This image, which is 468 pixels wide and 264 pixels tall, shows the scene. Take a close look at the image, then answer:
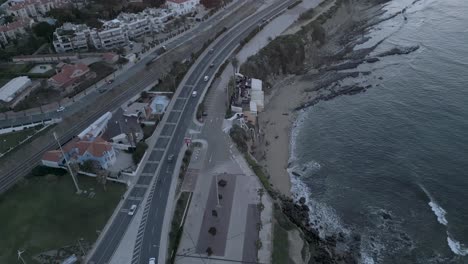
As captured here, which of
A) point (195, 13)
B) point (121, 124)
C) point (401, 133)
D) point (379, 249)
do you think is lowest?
point (379, 249)

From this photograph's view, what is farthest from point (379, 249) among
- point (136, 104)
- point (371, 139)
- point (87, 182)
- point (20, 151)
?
point (20, 151)

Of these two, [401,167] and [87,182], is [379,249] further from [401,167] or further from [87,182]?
[87,182]

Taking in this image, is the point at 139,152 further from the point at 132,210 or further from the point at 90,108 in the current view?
the point at 90,108

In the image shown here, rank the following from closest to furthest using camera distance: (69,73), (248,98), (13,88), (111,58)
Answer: (13,88)
(248,98)
(69,73)
(111,58)

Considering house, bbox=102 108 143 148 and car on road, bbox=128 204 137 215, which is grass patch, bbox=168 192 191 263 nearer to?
car on road, bbox=128 204 137 215

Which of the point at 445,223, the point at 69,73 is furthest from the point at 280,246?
the point at 69,73

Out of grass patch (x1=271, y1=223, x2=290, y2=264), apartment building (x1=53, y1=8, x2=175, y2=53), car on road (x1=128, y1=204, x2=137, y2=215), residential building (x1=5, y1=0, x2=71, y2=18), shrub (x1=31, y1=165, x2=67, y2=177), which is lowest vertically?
grass patch (x1=271, y1=223, x2=290, y2=264)

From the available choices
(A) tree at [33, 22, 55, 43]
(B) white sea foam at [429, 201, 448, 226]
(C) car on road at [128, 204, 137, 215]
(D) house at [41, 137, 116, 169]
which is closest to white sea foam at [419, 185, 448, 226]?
(B) white sea foam at [429, 201, 448, 226]
